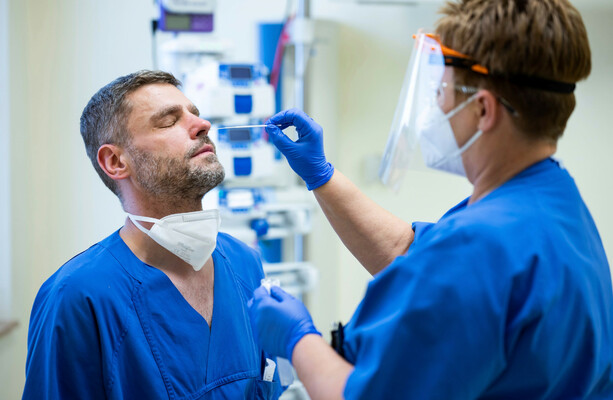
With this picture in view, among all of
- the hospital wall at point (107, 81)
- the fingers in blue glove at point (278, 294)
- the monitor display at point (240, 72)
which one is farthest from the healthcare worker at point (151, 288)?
the hospital wall at point (107, 81)

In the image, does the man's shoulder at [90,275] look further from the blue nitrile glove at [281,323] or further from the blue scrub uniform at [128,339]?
the blue nitrile glove at [281,323]

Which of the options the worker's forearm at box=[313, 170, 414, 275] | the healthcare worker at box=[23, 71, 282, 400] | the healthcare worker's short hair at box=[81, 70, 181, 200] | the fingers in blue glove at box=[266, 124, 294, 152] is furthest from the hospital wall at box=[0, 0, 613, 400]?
the worker's forearm at box=[313, 170, 414, 275]

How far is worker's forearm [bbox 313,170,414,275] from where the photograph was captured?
142cm

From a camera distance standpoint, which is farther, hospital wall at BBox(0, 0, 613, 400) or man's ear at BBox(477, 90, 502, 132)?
hospital wall at BBox(0, 0, 613, 400)

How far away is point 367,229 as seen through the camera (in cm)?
142

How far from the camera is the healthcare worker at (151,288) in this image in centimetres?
123

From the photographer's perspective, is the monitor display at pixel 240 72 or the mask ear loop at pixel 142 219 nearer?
the mask ear loop at pixel 142 219

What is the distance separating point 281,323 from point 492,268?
0.38m

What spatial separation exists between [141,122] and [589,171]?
122 inches

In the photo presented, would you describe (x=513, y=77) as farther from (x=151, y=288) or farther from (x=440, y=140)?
(x=151, y=288)

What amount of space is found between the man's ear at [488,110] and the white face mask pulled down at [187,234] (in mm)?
723

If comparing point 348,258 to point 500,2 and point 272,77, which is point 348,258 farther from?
point 500,2

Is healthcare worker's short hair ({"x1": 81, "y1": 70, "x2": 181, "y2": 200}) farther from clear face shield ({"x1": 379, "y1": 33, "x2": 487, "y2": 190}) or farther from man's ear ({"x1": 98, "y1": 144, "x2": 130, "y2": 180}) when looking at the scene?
clear face shield ({"x1": 379, "y1": 33, "x2": 487, "y2": 190})

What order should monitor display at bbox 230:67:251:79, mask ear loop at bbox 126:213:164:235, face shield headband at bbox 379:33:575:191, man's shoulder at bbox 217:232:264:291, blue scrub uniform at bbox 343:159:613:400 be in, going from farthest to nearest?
monitor display at bbox 230:67:251:79
man's shoulder at bbox 217:232:264:291
mask ear loop at bbox 126:213:164:235
face shield headband at bbox 379:33:575:191
blue scrub uniform at bbox 343:159:613:400
